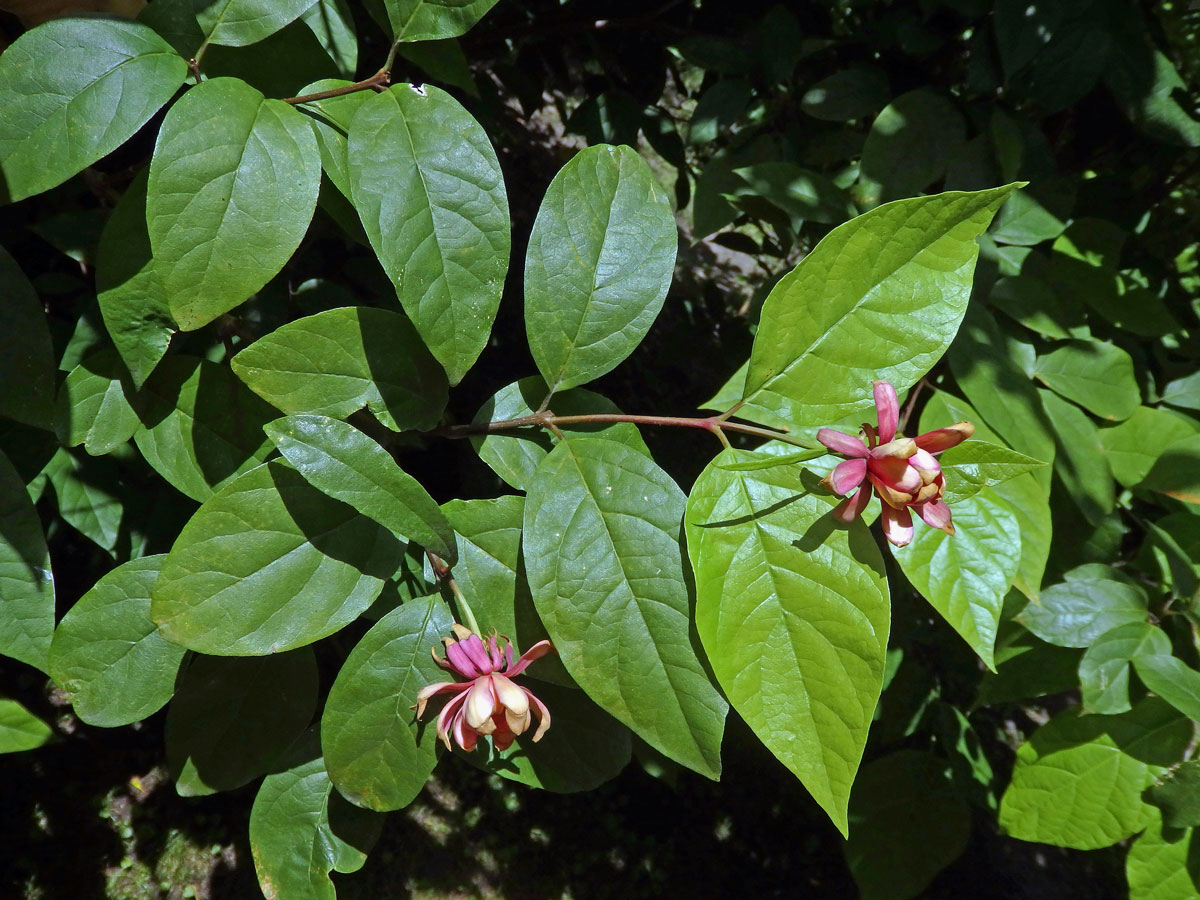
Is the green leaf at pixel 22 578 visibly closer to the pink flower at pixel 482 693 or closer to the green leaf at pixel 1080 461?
the pink flower at pixel 482 693

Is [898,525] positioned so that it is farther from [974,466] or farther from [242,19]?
[242,19]

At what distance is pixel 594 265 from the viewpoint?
857 millimetres

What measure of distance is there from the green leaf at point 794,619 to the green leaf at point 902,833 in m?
1.33

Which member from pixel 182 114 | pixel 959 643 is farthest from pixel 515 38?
pixel 959 643

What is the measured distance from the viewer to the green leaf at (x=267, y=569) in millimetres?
730

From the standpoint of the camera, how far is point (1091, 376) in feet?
4.43

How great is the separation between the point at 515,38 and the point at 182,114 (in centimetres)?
110

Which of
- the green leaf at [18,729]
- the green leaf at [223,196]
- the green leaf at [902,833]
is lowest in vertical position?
the green leaf at [902,833]

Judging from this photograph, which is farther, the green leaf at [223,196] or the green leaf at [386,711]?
the green leaf at [386,711]

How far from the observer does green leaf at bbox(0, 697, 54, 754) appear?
90cm

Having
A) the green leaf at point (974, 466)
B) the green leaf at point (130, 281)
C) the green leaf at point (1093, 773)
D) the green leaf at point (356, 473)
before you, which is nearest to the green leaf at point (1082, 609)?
the green leaf at point (1093, 773)

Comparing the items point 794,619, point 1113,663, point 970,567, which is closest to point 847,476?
point 794,619

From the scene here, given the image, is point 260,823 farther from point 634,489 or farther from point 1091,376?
point 1091,376

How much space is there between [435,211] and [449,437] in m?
0.26
